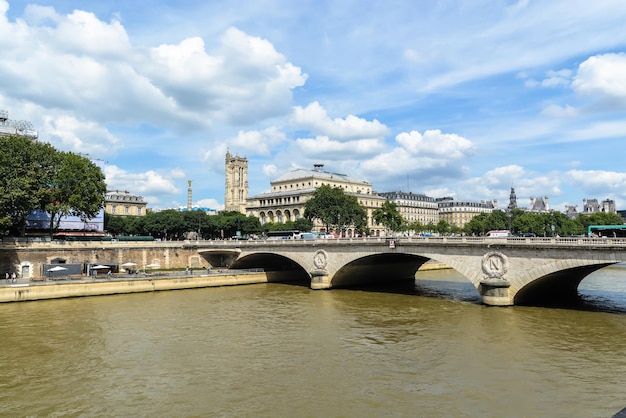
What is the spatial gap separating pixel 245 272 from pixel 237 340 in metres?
37.2

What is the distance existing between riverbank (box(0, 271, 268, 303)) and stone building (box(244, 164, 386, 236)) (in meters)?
91.6

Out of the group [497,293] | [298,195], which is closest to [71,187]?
[497,293]

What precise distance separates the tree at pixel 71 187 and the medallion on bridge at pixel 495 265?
53.8 metres

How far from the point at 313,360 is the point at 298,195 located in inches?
5388

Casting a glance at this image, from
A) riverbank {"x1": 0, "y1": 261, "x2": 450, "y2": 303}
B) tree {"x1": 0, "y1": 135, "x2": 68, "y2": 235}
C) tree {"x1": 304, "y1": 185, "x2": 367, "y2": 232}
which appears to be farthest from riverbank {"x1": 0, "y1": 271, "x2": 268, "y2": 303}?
tree {"x1": 304, "y1": 185, "x2": 367, "y2": 232}

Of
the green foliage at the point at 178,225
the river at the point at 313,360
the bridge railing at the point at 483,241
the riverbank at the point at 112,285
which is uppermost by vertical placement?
the green foliage at the point at 178,225

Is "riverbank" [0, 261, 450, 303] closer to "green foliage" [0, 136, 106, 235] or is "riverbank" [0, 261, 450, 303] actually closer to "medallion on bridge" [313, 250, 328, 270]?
"green foliage" [0, 136, 106, 235]

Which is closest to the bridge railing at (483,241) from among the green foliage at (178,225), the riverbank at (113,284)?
the riverbank at (113,284)

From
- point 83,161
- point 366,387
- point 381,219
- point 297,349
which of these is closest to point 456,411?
point 366,387

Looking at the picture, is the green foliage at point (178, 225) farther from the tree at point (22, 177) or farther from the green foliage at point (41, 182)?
the tree at point (22, 177)

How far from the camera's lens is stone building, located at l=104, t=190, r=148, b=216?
149625mm

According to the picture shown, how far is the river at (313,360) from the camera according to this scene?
75.4ft

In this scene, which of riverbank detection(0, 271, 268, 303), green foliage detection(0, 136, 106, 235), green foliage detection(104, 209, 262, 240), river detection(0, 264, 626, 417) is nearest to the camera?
river detection(0, 264, 626, 417)

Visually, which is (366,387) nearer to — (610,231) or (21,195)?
(21,195)
